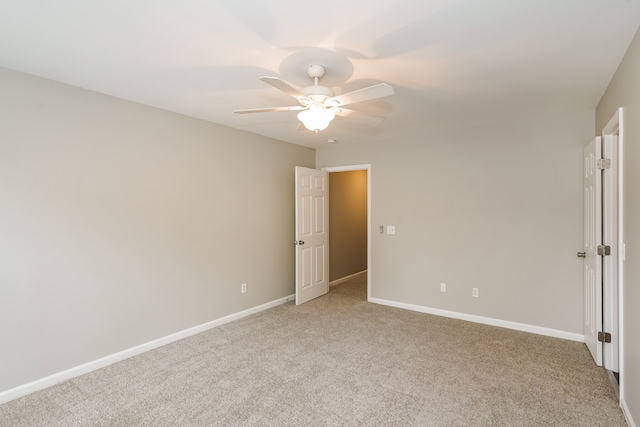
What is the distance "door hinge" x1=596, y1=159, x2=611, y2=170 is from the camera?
8.53 feet

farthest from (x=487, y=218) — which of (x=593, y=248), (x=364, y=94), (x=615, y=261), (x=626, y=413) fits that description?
(x=364, y=94)

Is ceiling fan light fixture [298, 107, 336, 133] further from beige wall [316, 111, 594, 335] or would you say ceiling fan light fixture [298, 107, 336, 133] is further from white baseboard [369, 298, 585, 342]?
white baseboard [369, 298, 585, 342]

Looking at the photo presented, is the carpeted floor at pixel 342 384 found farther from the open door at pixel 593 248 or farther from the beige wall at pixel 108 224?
the beige wall at pixel 108 224

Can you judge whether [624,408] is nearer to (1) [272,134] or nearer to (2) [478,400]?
(2) [478,400]

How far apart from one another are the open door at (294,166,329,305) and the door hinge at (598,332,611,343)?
3.28m

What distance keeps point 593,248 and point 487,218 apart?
1.11 meters

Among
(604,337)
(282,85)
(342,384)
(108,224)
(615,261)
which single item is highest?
(282,85)

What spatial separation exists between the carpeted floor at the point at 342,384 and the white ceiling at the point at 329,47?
7.81 ft

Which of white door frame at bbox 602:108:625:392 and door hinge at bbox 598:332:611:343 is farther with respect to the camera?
door hinge at bbox 598:332:611:343

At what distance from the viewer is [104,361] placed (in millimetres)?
2854

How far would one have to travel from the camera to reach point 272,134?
14.2 feet

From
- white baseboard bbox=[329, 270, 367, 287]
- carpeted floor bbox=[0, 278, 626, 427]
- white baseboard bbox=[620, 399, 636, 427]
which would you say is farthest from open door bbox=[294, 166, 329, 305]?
white baseboard bbox=[620, 399, 636, 427]

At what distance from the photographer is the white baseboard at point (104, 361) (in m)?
2.40

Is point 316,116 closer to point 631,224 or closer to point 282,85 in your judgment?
point 282,85
